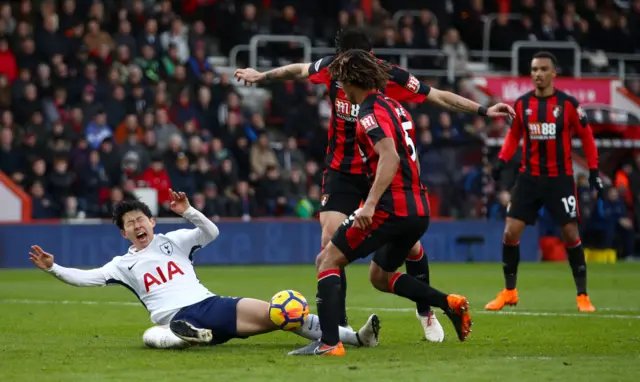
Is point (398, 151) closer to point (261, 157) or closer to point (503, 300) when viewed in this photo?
point (503, 300)

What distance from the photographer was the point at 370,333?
358 inches

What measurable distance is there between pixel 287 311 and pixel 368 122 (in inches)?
58.2

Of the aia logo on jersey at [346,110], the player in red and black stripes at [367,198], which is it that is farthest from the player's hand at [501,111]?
the player in red and black stripes at [367,198]

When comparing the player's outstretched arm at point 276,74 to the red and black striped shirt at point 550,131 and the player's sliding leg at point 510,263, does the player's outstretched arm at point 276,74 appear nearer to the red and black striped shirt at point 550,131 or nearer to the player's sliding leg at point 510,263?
the red and black striped shirt at point 550,131

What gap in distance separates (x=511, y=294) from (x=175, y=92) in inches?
469

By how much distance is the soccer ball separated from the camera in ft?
29.0

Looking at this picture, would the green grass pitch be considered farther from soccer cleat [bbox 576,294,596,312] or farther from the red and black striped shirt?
the red and black striped shirt

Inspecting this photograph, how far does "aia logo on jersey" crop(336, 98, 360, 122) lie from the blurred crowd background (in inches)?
464

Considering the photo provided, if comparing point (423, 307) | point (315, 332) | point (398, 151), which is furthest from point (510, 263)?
point (398, 151)

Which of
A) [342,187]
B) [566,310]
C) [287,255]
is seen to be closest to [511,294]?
[566,310]

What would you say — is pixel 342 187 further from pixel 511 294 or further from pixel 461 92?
pixel 461 92

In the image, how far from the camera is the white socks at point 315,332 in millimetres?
9141

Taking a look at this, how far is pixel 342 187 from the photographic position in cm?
995

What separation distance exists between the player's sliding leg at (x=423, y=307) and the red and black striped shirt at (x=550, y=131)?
343cm
